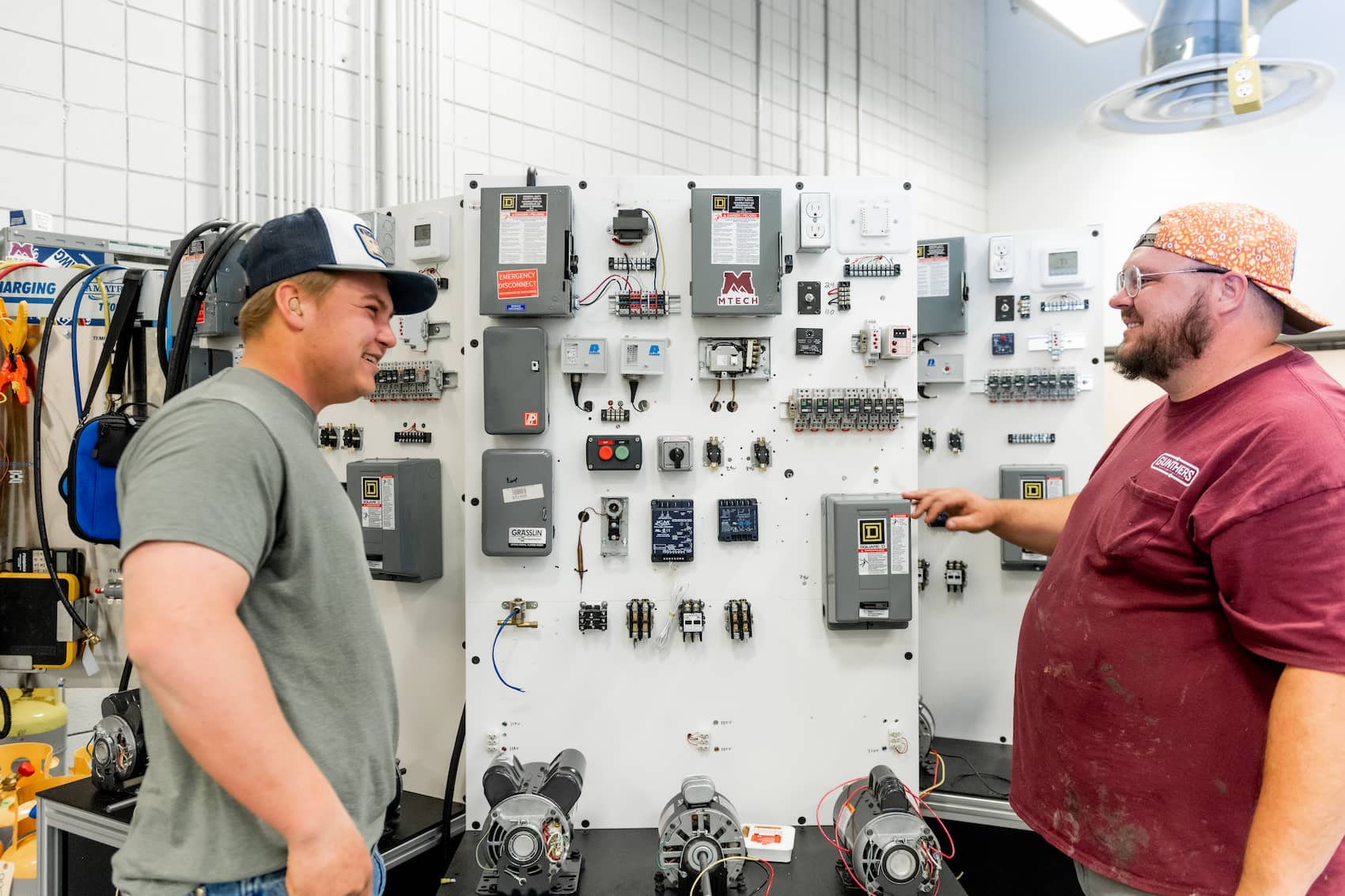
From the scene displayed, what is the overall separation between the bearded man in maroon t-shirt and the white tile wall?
3.11 m

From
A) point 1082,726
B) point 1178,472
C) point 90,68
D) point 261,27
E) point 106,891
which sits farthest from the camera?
point 261,27

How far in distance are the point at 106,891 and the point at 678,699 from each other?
178 centimetres

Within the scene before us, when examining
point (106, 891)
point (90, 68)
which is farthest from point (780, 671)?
point (90, 68)

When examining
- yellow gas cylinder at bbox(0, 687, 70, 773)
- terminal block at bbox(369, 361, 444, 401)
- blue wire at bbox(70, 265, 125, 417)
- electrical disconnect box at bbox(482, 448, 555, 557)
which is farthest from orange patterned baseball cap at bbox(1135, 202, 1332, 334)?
yellow gas cylinder at bbox(0, 687, 70, 773)

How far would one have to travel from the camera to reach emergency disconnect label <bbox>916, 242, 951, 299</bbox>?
297cm

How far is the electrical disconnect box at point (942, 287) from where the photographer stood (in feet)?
9.71

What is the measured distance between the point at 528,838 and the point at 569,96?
3.47 meters

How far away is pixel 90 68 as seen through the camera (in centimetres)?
272

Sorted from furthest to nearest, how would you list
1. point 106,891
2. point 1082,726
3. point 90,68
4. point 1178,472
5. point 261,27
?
1. point 261,27
2. point 90,68
3. point 106,891
4. point 1082,726
5. point 1178,472

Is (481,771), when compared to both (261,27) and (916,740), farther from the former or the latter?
(261,27)

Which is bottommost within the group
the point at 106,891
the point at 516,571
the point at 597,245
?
the point at 106,891

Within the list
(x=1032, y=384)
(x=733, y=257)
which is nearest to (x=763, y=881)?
(x=733, y=257)

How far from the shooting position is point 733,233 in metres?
2.24

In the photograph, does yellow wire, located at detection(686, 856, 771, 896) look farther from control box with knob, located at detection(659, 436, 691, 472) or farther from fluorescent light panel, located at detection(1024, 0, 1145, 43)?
fluorescent light panel, located at detection(1024, 0, 1145, 43)
